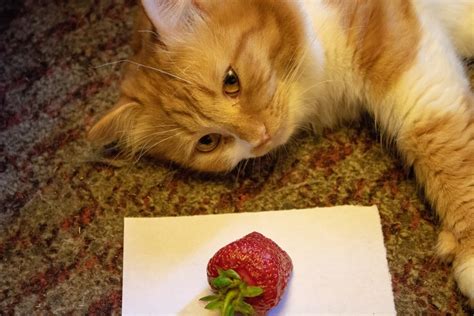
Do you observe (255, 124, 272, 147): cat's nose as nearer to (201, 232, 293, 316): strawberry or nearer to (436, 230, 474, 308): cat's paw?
(201, 232, 293, 316): strawberry

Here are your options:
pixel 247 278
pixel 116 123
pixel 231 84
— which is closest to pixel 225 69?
pixel 231 84

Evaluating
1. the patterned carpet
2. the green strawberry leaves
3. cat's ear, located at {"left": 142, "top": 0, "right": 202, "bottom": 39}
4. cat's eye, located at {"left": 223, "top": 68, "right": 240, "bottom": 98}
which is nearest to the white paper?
the patterned carpet

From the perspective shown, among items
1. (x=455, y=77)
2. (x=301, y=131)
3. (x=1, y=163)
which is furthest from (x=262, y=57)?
(x=1, y=163)

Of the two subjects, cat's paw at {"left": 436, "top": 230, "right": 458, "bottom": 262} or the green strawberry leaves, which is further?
cat's paw at {"left": 436, "top": 230, "right": 458, "bottom": 262}

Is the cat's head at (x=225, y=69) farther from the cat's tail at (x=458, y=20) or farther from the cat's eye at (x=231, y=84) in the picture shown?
the cat's tail at (x=458, y=20)

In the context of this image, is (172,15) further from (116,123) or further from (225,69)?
(116,123)

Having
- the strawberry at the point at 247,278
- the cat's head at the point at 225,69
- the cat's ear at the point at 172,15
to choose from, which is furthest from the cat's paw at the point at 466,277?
the cat's ear at the point at 172,15

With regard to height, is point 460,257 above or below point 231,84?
below
